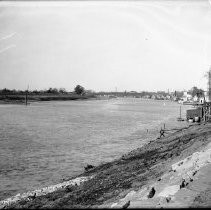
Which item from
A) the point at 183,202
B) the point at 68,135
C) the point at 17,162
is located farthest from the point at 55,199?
the point at 68,135

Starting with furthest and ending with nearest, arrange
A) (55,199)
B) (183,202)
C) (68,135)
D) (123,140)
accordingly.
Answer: (68,135) < (123,140) < (55,199) < (183,202)

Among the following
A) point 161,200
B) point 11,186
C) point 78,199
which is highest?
point 161,200

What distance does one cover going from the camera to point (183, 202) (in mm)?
8234

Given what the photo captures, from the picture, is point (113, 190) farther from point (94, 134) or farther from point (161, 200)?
point (94, 134)

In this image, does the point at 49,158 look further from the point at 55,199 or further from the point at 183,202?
the point at 183,202

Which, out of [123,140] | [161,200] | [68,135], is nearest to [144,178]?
[161,200]

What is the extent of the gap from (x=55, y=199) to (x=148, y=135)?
2923cm

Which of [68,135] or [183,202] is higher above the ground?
[183,202]

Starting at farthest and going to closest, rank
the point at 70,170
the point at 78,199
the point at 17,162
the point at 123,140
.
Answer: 1. the point at 123,140
2. the point at 17,162
3. the point at 70,170
4. the point at 78,199

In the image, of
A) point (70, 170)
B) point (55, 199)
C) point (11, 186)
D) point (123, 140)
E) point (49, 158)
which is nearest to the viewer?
point (55, 199)

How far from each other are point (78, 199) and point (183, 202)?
5.42m

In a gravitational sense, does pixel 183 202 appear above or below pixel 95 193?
above

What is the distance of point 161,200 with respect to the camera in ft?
28.1

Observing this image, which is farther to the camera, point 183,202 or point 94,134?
point 94,134
